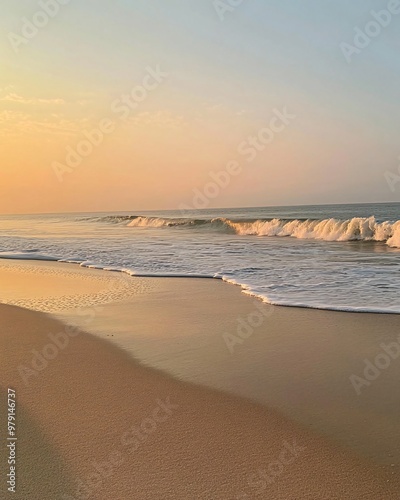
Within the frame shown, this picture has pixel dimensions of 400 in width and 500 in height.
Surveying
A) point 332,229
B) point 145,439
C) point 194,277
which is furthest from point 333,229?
point 145,439

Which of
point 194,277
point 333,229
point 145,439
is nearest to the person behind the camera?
point 145,439

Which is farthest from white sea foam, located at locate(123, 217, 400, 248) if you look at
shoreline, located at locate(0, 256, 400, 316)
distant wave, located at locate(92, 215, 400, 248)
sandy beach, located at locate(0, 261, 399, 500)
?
sandy beach, located at locate(0, 261, 399, 500)

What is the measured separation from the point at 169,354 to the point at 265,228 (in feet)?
115

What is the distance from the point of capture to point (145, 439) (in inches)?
147

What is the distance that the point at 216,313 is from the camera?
8461 millimetres

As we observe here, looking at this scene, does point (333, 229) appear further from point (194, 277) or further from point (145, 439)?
point (145, 439)

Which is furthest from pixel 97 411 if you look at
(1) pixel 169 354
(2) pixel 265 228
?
(2) pixel 265 228

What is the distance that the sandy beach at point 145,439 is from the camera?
3113 millimetres

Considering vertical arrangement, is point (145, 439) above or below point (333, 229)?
below

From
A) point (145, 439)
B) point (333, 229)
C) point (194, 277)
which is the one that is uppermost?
point (333, 229)

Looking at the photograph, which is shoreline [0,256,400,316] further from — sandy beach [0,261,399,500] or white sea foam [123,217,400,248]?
white sea foam [123,217,400,248]

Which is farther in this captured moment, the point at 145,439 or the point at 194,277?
the point at 194,277

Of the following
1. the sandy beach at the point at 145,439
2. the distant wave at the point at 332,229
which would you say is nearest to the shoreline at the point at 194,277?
the sandy beach at the point at 145,439

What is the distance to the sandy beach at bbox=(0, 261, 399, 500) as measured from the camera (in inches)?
123
